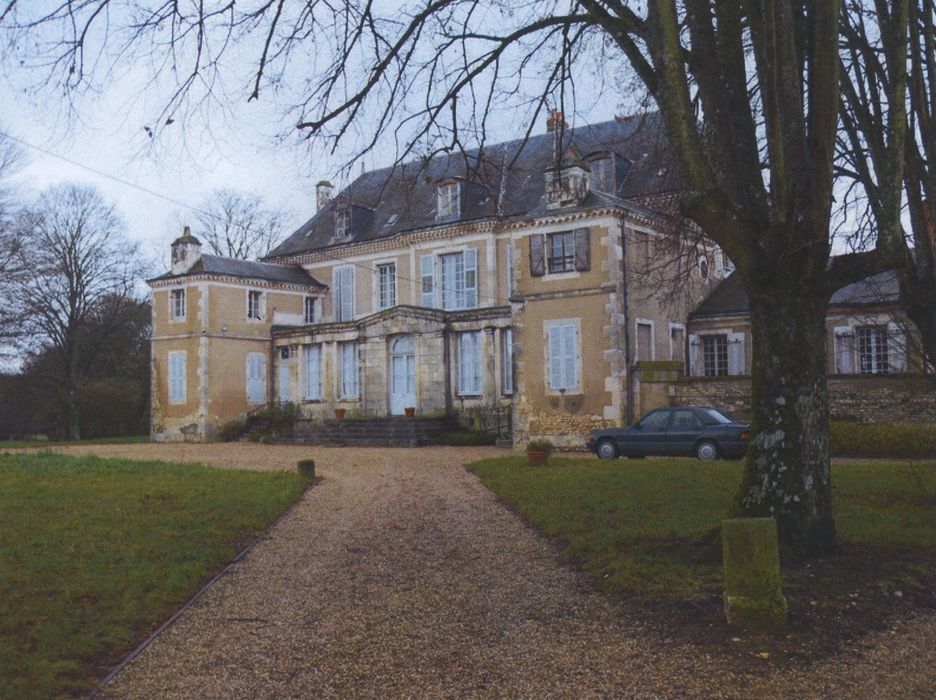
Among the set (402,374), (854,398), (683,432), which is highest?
(402,374)

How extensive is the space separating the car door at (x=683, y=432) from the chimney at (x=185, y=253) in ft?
66.7

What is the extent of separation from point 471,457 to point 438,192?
13.0 m

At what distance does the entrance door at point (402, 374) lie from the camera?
30.3m

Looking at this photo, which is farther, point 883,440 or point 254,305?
point 254,305

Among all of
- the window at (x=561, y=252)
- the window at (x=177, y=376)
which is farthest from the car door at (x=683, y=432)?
the window at (x=177, y=376)

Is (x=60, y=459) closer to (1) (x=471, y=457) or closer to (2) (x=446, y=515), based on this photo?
(1) (x=471, y=457)

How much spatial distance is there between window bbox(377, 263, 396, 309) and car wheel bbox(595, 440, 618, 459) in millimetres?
14454

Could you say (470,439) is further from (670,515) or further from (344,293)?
(670,515)

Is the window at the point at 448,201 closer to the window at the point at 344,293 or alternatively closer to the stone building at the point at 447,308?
the stone building at the point at 447,308

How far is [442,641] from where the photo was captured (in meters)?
5.71

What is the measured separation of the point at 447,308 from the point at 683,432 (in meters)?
13.6

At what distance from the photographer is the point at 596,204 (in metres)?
23.7

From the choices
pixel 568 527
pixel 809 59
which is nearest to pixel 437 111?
pixel 809 59

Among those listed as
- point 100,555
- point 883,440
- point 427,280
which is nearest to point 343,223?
point 427,280
